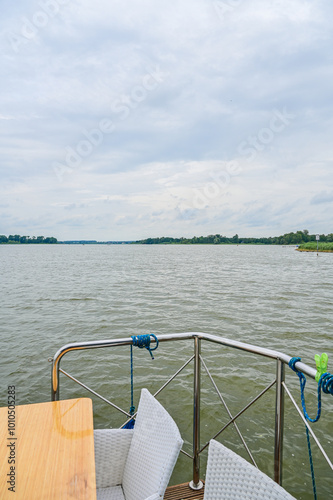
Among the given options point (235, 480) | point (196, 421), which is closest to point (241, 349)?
point (235, 480)

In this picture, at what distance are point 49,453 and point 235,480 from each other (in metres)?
0.91

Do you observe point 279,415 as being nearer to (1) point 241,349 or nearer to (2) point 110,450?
(1) point 241,349

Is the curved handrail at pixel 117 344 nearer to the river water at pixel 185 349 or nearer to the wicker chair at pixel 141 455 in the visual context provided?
the wicker chair at pixel 141 455

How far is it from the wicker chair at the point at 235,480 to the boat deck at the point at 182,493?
3.75 feet

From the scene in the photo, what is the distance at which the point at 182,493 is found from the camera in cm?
252

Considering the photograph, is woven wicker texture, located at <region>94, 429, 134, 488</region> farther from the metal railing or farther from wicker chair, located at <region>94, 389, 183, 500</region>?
the metal railing

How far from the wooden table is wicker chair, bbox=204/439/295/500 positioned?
0.58 m

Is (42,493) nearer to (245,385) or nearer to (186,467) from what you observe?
(186,467)

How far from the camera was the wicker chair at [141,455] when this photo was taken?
1602 mm

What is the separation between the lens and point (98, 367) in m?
7.07

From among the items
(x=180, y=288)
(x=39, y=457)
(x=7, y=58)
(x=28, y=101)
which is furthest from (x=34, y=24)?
(x=180, y=288)

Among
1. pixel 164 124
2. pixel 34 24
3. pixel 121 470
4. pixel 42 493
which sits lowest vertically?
pixel 121 470

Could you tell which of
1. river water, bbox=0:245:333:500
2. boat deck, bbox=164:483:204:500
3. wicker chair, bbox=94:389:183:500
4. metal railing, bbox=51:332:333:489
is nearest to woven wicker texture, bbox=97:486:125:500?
wicker chair, bbox=94:389:183:500

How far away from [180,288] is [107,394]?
12.1 m
